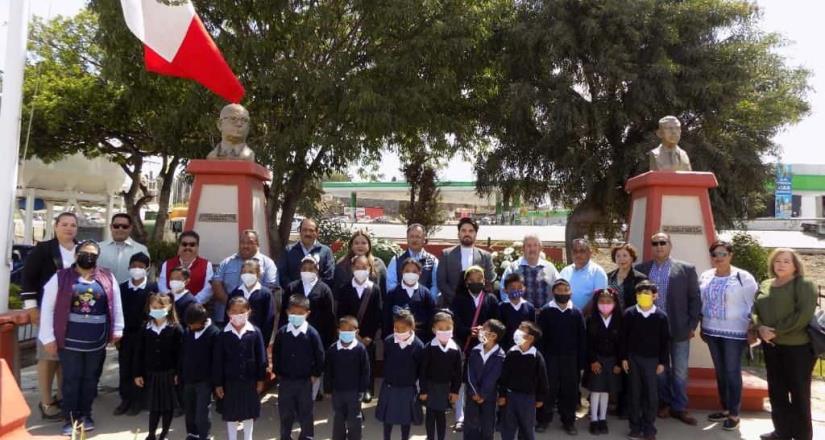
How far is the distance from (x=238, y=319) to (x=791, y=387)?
4.17m

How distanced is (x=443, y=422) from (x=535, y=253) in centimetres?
169

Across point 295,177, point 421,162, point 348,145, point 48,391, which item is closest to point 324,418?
point 48,391

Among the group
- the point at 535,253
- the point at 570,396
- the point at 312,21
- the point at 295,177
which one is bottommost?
the point at 570,396

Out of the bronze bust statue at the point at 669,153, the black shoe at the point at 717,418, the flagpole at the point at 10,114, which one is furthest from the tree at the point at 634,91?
the flagpole at the point at 10,114

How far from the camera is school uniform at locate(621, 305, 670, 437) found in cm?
466

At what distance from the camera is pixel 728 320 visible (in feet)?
16.2

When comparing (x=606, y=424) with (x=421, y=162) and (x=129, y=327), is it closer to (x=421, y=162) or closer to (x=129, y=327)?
(x=129, y=327)

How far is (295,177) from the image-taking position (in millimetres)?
12016

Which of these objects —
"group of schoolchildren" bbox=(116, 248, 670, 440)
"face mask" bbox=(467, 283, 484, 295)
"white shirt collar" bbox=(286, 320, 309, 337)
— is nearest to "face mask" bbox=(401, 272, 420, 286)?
"group of schoolchildren" bbox=(116, 248, 670, 440)

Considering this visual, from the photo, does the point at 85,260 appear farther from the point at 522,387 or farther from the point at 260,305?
the point at 522,387

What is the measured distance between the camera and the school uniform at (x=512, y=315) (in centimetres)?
472

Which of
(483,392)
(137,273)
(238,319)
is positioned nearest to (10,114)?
(137,273)

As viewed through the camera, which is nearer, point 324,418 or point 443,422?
point 443,422

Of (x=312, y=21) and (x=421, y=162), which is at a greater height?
(x=312, y=21)
